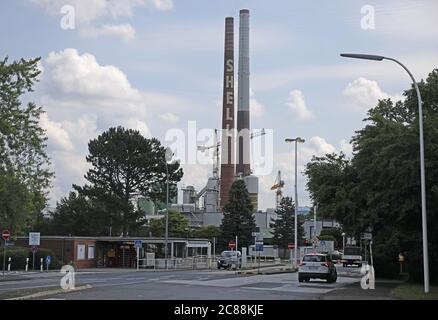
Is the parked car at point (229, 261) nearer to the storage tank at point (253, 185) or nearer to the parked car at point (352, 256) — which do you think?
the parked car at point (352, 256)

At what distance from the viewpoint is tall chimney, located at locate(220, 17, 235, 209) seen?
381ft

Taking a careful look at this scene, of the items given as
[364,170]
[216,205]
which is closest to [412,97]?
[364,170]

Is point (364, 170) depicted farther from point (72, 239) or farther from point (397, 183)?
point (72, 239)

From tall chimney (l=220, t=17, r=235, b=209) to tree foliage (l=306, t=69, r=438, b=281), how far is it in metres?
76.7

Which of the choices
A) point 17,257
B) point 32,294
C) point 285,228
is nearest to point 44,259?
point 17,257

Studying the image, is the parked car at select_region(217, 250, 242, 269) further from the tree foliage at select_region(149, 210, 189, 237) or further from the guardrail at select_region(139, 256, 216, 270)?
the tree foliage at select_region(149, 210, 189, 237)

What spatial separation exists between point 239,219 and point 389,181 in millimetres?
67117

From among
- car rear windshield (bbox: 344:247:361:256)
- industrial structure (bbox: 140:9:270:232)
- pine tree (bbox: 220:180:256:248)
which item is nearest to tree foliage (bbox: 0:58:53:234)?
car rear windshield (bbox: 344:247:361:256)

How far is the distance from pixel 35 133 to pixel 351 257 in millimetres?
→ 43538

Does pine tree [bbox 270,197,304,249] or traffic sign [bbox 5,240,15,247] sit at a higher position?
pine tree [bbox 270,197,304,249]

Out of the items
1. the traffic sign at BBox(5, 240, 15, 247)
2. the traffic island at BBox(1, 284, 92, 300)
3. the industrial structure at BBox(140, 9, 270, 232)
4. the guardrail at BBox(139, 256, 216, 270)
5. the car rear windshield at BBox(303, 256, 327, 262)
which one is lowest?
the guardrail at BBox(139, 256, 216, 270)

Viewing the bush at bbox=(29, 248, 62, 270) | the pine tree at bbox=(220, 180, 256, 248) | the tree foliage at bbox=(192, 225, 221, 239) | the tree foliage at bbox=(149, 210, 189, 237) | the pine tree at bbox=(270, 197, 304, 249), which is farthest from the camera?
the pine tree at bbox=(270, 197, 304, 249)

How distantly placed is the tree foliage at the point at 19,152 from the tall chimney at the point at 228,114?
6979cm
